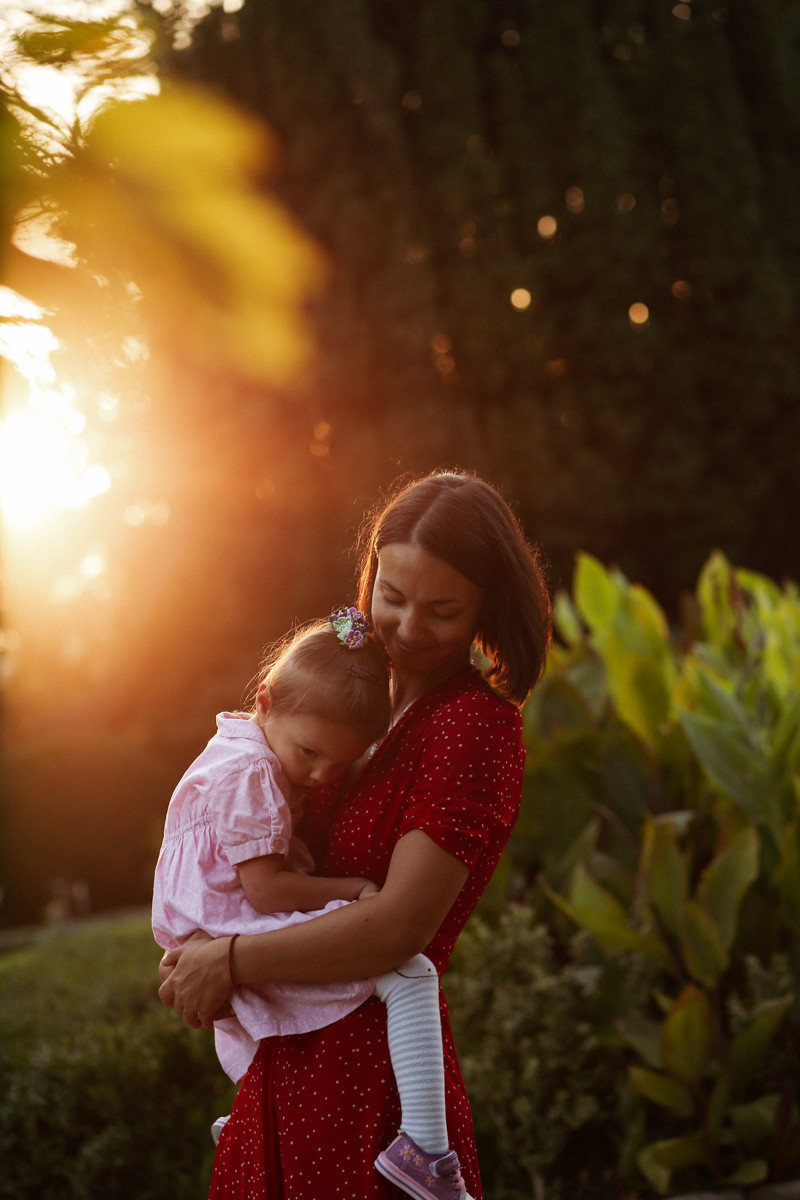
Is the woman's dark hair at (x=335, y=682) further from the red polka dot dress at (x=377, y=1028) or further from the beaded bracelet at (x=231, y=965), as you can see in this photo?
the beaded bracelet at (x=231, y=965)

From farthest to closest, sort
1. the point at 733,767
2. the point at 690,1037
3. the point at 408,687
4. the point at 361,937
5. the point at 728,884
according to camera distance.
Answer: the point at 733,767
the point at 728,884
the point at 690,1037
the point at 408,687
the point at 361,937

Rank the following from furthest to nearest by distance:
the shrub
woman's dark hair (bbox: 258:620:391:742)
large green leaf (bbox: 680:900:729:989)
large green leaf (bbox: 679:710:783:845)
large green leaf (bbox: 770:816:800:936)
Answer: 1. the shrub
2. large green leaf (bbox: 679:710:783:845)
3. large green leaf (bbox: 770:816:800:936)
4. large green leaf (bbox: 680:900:729:989)
5. woman's dark hair (bbox: 258:620:391:742)

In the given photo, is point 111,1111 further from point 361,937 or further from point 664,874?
point 361,937

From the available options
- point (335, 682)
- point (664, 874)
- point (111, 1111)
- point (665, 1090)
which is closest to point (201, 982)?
point (335, 682)

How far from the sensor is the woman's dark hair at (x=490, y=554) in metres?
1.35

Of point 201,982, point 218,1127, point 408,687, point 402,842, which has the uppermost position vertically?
point 408,687

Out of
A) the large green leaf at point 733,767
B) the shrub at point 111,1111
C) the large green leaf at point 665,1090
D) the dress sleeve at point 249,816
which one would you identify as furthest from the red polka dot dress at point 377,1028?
the shrub at point 111,1111

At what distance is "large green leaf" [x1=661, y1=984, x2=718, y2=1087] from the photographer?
2.20m

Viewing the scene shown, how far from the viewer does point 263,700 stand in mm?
1398

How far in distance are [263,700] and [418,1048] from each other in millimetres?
506

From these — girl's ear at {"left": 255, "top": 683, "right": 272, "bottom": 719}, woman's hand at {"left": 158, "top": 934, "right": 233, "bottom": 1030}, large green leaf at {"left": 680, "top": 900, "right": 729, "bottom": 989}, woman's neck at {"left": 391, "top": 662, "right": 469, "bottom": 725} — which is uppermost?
girl's ear at {"left": 255, "top": 683, "right": 272, "bottom": 719}

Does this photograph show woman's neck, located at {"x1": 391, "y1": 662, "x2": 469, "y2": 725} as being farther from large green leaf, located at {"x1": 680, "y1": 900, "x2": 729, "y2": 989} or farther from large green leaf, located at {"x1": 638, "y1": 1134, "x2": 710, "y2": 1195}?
large green leaf, located at {"x1": 638, "y1": 1134, "x2": 710, "y2": 1195}

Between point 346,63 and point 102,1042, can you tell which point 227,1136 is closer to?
point 102,1042

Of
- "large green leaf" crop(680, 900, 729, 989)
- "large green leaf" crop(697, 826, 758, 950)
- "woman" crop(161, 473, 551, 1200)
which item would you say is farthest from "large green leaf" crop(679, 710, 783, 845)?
"woman" crop(161, 473, 551, 1200)
